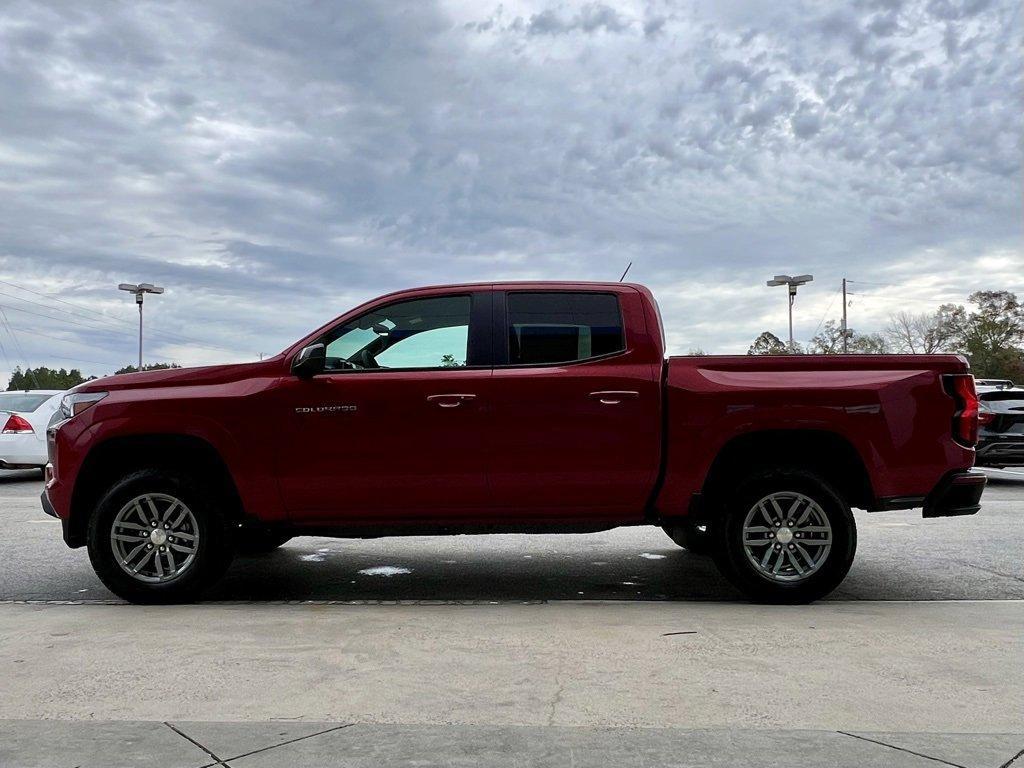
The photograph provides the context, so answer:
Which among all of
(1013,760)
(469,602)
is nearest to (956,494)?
(1013,760)

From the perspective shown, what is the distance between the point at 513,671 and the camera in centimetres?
434

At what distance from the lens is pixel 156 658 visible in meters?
4.61

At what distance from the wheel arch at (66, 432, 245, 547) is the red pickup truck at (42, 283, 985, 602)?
0.08ft

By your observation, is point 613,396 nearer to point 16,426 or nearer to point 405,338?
point 405,338

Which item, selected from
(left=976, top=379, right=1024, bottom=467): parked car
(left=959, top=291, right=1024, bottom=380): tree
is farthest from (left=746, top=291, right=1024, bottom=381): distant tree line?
(left=976, top=379, right=1024, bottom=467): parked car

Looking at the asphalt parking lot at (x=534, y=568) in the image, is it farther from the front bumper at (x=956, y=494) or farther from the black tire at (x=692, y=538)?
the front bumper at (x=956, y=494)

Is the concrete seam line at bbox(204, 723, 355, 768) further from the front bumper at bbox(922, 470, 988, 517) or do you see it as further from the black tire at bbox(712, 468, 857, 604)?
the front bumper at bbox(922, 470, 988, 517)

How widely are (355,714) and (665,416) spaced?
3012 mm

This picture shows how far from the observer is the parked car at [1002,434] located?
14.9 meters

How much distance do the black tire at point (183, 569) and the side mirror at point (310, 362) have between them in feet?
3.27

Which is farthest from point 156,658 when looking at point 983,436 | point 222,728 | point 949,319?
point 949,319

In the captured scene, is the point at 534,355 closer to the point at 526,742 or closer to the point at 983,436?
the point at 526,742

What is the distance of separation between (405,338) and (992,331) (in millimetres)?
75667

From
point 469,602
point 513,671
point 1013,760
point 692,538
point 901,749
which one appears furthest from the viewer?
point 692,538
